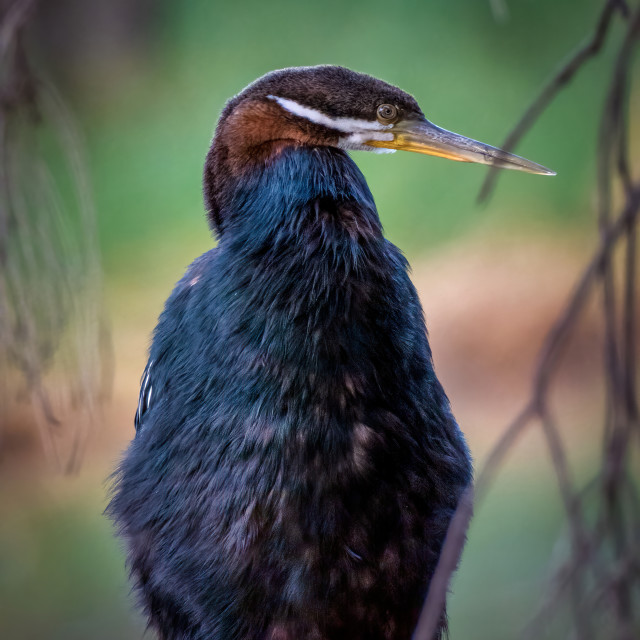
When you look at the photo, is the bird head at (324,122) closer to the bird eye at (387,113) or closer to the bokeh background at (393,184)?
the bird eye at (387,113)

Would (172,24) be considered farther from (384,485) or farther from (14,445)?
(384,485)

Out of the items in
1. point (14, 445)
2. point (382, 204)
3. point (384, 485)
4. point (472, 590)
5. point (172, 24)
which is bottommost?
point (472, 590)

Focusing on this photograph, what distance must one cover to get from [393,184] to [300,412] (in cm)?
155

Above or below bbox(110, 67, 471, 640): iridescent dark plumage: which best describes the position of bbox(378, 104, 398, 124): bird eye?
above

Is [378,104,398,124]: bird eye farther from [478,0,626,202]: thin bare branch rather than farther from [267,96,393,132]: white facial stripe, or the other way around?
[478,0,626,202]: thin bare branch

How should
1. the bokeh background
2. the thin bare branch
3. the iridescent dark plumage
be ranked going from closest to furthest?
the thin bare branch
the iridescent dark plumage
the bokeh background

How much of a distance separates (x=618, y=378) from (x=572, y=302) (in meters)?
0.06

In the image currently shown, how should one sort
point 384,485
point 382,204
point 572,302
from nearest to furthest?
point 572,302 < point 384,485 < point 382,204

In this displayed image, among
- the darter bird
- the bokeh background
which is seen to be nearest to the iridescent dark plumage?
the darter bird

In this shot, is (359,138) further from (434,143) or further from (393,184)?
(393,184)

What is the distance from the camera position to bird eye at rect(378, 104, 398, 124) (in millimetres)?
843

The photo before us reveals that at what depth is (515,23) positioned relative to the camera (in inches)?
91.3

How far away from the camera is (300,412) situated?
0.81 m

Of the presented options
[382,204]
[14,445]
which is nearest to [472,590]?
[382,204]
